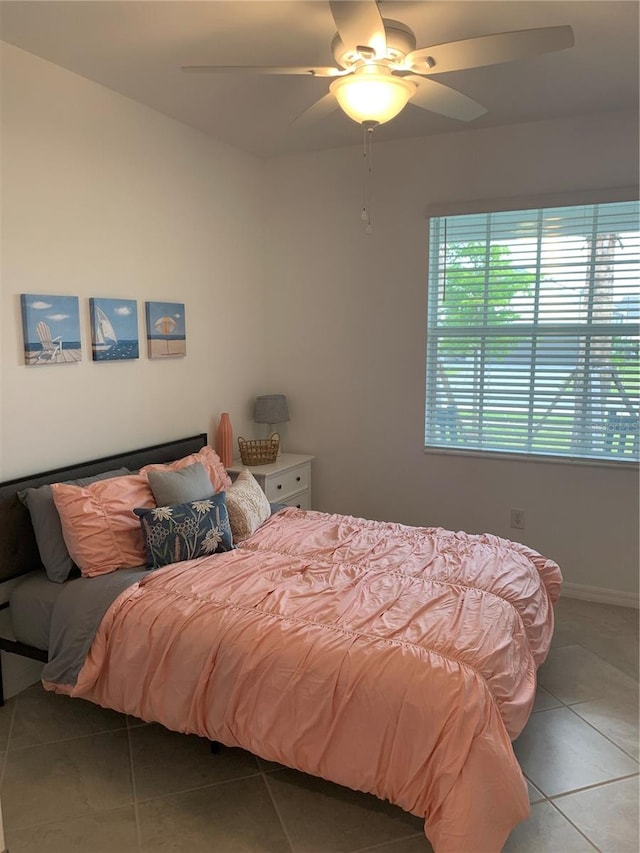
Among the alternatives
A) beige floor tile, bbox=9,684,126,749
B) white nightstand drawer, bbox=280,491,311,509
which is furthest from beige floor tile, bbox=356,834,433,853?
white nightstand drawer, bbox=280,491,311,509

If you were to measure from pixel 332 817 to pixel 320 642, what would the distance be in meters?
0.61

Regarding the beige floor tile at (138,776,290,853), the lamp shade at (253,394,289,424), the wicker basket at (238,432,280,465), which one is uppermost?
the lamp shade at (253,394,289,424)

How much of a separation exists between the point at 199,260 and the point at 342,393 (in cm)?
129

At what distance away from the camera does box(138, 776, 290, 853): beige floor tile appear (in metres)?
1.97

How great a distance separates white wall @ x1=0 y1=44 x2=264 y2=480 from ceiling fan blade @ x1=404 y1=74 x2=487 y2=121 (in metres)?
1.56

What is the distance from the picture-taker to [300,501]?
4188 millimetres

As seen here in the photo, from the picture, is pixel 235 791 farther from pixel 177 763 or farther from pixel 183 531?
pixel 183 531

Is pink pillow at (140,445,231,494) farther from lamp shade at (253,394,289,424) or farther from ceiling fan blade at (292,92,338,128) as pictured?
ceiling fan blade at (292,92,338,128)

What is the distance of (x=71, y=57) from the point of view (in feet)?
8.68

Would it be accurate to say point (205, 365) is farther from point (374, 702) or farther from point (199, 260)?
point (374, 702)

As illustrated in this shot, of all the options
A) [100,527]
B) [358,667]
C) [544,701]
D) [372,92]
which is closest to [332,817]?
[358,667]

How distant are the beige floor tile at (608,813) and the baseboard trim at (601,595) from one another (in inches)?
59.4

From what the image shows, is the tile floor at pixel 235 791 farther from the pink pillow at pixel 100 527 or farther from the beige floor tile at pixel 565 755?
the pink pillow at pixel 100 527

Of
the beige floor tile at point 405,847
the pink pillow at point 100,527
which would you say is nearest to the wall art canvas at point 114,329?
the pink pillow at point 100,527
